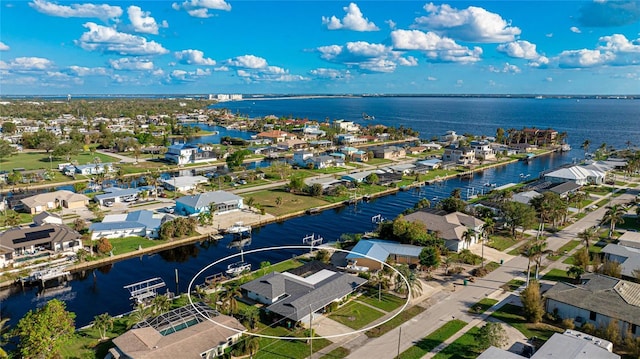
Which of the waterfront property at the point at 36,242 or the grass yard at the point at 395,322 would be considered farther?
the waterfront property at the point at 36,242

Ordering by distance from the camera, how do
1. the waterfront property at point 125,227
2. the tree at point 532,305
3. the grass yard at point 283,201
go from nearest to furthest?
the tree at point 532,305, the waterfront property at point 125,227, the grass yard at point 283,201

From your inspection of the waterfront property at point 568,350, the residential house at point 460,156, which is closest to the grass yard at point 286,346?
the waterfront property at point 568,350

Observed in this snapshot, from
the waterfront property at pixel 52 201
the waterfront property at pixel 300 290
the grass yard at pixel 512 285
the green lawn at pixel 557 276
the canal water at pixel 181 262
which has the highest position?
the waterfront property at pixel 52 201

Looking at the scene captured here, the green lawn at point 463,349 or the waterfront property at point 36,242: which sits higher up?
the waterfront property at point 36,242

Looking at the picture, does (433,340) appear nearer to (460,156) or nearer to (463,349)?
(463,349)

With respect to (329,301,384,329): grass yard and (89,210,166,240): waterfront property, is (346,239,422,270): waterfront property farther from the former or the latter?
(89,210,166,240): waterfront property

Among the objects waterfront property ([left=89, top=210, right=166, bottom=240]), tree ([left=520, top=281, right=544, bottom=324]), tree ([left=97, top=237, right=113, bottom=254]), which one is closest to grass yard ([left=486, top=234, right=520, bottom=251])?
tree ([left=520, top=281, right=544, bottom=324])

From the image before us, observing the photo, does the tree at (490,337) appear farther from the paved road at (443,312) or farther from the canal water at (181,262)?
the canal water at (181,262)
